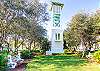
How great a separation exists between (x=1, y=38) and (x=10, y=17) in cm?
243

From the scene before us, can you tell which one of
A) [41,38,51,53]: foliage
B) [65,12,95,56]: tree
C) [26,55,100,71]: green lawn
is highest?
[65,12,95,56]: tree

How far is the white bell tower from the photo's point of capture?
39344mm

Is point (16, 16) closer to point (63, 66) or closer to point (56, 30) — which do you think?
point (63, 66)

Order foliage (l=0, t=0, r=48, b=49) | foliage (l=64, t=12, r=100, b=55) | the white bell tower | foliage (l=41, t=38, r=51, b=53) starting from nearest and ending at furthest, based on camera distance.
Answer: foliage (l=0, t=0, r=48, b=49) → foliage (l=64, t=12, r=100, b=55) → the white bell tower → foliage (l=41, t=38, r=51, b=53)

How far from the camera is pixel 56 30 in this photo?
129 ft

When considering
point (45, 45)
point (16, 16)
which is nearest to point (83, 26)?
point (45, 45)

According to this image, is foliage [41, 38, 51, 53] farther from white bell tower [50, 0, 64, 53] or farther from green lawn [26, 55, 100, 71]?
green lawn [26, 55, 100, 71]

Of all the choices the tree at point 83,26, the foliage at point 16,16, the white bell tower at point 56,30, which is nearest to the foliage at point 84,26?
the tree at point 83,26

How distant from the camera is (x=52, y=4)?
3969 centimetres

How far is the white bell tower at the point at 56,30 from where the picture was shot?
39344 millimetres

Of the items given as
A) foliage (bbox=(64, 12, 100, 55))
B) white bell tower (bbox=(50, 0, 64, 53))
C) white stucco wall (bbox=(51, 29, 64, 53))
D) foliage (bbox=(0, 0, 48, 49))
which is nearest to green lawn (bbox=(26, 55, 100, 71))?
foliage (bbox=(0, 0, 48, 49))

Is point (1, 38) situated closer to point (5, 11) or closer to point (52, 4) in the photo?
point (5, 11)

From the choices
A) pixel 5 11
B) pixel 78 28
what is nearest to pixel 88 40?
pixel 78 28

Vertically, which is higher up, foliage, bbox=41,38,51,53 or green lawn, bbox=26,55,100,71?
foliage, bbox=41,38,51,53
